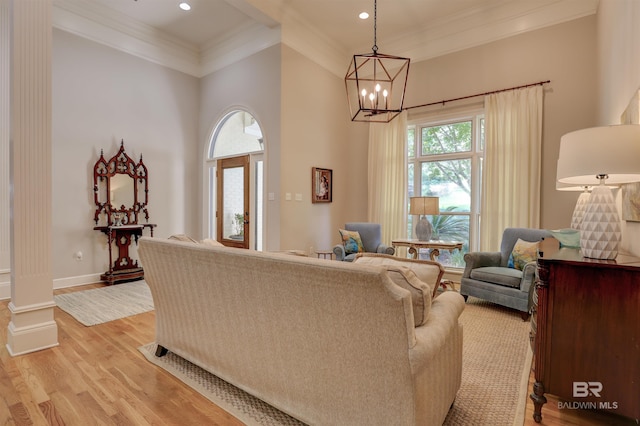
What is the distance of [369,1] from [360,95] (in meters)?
1.85

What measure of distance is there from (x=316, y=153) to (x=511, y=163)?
2.85m

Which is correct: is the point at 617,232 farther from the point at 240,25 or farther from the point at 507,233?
the point at 240,25

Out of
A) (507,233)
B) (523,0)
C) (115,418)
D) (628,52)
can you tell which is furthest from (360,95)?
(115,418)

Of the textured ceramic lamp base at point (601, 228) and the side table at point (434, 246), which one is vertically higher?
the textured ceramic lamp base at point (601, 228)

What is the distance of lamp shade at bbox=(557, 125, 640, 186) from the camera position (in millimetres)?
1538

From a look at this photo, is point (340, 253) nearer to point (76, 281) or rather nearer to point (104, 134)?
point (76, 281)

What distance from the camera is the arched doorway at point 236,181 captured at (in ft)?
17.1

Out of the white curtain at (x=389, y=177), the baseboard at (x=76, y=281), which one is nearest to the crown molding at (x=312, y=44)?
the white curtain at (x=389, y=177)

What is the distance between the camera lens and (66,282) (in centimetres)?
443

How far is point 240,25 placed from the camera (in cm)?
496

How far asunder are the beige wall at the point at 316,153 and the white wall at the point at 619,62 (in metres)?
3.23

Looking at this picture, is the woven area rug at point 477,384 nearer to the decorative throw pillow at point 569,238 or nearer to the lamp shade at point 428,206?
the decorative throw pillow at point 569,238

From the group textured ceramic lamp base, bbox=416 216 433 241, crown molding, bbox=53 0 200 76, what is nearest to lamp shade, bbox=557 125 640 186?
textured ceramic lamp base, bbox=416 216 433 241

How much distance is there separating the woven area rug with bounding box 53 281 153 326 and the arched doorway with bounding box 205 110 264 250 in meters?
1.67
